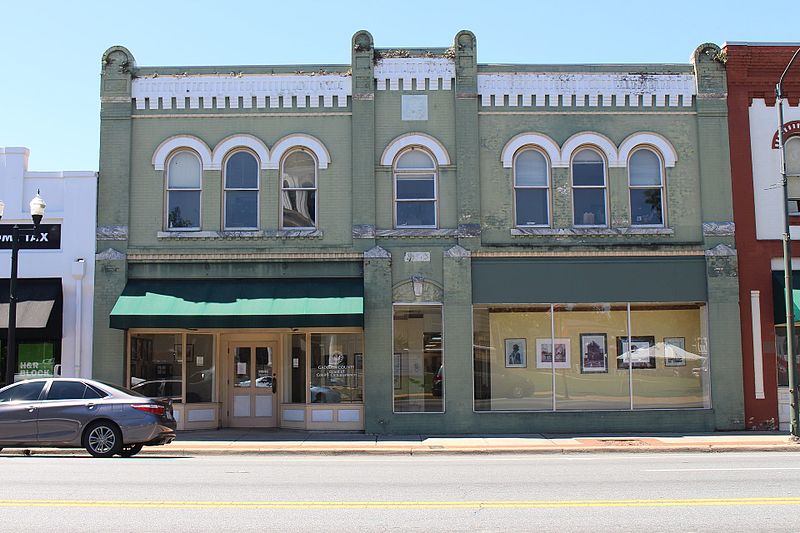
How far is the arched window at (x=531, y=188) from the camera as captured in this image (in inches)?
781

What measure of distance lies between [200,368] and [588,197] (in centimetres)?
1003

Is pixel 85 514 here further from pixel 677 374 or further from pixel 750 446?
pixel 677 374

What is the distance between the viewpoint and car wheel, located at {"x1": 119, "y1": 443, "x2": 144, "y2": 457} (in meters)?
15.5

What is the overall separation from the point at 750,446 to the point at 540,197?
23.4 feet

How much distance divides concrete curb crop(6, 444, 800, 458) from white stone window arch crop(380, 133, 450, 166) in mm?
6840

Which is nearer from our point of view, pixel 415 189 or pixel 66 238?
pixel 66 238

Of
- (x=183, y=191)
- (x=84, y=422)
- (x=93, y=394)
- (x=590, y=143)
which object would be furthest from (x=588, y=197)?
(x=84, y=422)

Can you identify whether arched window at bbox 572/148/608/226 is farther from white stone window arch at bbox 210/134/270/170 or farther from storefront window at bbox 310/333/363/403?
white stone window arch at bbox 210/134/270/170

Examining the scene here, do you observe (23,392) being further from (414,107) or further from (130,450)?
(414,107)

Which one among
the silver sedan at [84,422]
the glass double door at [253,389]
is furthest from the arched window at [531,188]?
the silver sedan at [84,422]

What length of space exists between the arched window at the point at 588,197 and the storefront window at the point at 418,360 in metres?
4.08

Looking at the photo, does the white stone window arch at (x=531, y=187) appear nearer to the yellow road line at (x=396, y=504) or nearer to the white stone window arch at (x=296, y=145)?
the white stone window arch at (x=296, y=145)

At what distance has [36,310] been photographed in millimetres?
18828

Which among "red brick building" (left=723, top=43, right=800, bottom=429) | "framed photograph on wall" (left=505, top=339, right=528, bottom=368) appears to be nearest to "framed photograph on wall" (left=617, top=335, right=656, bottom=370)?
"red brick building" (left=723, top=43, right=800, bottom=429)
